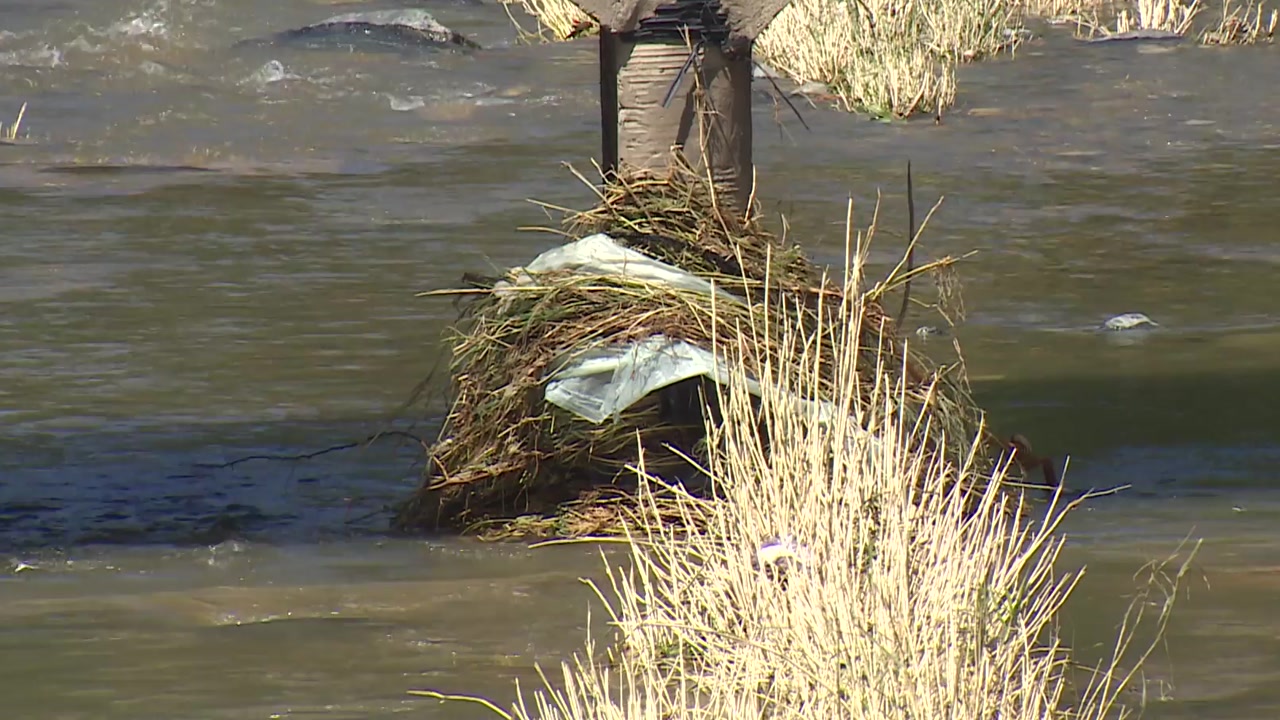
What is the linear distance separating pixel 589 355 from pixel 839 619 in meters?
2.73

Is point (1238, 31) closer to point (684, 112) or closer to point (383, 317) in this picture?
point (383, 317)

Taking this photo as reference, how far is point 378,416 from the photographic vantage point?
8695mm

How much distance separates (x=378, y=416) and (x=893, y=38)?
9772 millimetres

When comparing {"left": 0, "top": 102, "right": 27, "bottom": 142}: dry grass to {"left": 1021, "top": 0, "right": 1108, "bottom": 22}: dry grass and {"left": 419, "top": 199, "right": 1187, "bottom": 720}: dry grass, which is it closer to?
{"left": 1021, "top": 0, "right": 1108, "bottom": 22}: dry grass

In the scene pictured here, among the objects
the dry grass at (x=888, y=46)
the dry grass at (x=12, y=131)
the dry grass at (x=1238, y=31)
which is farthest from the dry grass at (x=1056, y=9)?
the dry grass at (x=12, y=131)

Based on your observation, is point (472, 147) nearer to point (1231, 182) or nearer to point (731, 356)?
point (1231, 182)

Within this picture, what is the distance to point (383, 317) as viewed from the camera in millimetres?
10633

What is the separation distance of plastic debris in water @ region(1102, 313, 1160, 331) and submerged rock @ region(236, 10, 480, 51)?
1038cm

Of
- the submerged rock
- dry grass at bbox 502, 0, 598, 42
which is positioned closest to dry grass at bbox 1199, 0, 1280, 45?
dry grass at bbox 502, 0, 598, 42

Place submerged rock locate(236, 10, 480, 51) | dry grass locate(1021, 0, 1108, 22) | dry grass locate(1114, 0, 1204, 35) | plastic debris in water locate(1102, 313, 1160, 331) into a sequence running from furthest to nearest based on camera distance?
1. dry grass locate(1021, 0, 1108, 22)
2. dry grass locate(1114, 0, 1204, 35)
3. submerged rock locate(236, 10, 480, 51)
4. plastic debris in water locate(1102, 313, 1160, 331)

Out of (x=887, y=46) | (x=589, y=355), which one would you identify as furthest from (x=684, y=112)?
(x=887, y=46)

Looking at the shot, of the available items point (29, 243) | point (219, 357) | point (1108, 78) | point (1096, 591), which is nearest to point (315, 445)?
point (219, 357)

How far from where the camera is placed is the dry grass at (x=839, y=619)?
398cm

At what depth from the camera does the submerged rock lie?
1977cm
